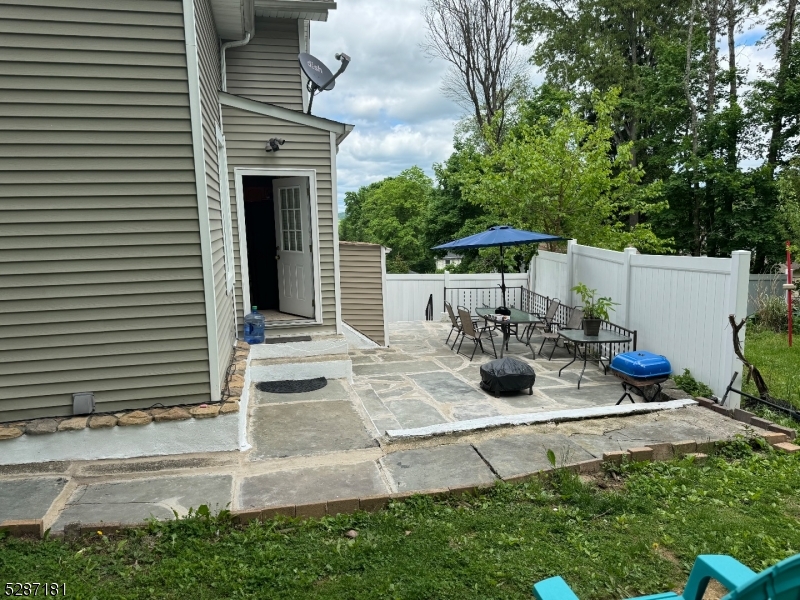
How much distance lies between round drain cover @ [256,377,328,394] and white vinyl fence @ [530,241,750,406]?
4.10 meters

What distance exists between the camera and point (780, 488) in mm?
3373

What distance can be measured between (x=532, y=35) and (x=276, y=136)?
53.9ft

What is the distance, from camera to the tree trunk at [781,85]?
13727mm

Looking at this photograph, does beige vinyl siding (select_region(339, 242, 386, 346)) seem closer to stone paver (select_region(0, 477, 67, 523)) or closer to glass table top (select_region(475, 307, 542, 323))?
glass table top (select_region(475, 307, 542, 323))

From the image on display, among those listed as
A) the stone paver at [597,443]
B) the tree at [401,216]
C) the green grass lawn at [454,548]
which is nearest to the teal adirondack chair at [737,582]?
the green grass lawn at [454,548]

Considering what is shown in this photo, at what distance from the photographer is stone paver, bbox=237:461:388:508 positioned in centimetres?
328

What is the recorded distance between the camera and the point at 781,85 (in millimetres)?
13852

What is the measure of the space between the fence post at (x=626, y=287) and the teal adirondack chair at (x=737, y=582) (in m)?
5.94

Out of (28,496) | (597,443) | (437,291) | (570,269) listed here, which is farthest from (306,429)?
(437,291)

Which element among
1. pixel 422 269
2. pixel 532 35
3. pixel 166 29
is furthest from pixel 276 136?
pixel 422 269

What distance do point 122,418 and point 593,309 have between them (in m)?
6.21

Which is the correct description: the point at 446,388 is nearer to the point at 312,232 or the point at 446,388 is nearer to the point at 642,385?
the point at 642,385

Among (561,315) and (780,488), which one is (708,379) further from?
(561,315)

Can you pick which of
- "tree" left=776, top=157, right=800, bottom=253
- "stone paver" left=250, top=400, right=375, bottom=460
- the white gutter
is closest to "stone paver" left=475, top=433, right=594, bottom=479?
"stone paver" left=250, top=400, right=375, bottom=460
